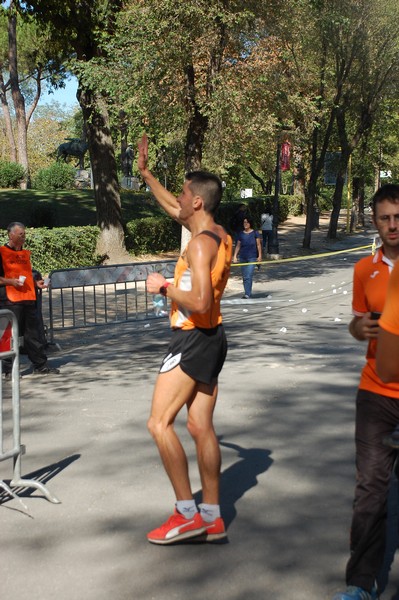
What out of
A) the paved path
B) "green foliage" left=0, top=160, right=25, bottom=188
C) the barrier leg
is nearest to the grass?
"green foliage" left=0, top=160, right=25, bottom=188

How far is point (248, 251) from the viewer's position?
63.4 ft

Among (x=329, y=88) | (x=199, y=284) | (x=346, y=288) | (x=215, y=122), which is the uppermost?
(x=329, y=88)

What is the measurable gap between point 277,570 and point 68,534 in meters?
1.31

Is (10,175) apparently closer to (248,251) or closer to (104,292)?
(248,251)

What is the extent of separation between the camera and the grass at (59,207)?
3242cm

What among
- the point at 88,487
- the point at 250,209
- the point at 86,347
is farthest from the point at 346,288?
the point at 250,209

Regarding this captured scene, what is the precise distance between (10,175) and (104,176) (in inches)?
821

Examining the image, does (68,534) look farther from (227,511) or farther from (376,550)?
(376,550)

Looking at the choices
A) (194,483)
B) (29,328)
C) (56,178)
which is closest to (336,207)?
(56,178)

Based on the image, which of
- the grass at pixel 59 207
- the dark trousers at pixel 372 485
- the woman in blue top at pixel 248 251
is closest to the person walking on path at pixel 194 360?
the dark trousers at pixel 372 485

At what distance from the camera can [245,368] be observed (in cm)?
1111

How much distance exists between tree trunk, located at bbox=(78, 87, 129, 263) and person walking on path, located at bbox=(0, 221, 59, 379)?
1432 cm

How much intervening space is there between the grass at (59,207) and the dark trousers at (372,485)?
2816cm

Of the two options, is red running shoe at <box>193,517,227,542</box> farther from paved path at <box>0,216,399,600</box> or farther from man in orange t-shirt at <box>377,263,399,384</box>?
man in orange t-shirt at <box>377,263,399,384</box>
